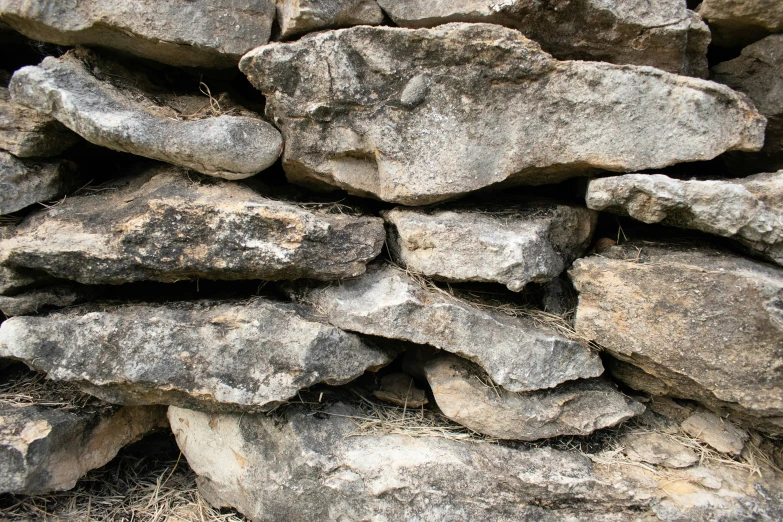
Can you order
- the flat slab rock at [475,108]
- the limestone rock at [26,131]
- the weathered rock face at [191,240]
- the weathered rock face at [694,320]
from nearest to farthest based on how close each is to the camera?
the weathered rock face at [694,320] → the flat slab rock at [475,108] → the weathered rock face at [191,240] → the limestone rock at [26,131]

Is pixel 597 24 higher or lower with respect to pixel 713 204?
higher

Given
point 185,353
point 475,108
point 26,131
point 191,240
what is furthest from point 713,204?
point 26,131

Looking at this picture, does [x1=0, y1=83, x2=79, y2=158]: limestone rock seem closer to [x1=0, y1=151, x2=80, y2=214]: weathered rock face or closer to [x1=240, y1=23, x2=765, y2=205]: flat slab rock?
[x1=0, y1=151, x2=80, y2=214]: weathered rock face

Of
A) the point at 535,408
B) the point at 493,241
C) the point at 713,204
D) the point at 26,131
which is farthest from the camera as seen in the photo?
the point at 26,131

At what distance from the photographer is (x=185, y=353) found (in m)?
2.22

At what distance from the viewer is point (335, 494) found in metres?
2.27

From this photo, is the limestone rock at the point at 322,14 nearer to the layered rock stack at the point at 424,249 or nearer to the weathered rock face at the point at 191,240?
the layered rock stack at the point at 424,249

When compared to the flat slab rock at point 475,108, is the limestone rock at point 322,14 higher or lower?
higher

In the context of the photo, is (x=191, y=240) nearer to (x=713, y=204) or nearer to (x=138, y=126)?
(x=138, y=126)

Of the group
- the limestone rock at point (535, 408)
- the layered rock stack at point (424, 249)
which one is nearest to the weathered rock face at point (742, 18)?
the layered rock stack at point (424, 249)

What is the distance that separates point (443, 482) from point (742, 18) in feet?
8.01

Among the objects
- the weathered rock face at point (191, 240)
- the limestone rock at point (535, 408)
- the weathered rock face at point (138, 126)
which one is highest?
the weathered rock face at point (138, 126)

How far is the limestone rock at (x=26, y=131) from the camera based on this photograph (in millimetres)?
2428

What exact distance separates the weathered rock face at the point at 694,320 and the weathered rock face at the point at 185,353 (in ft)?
4.08
